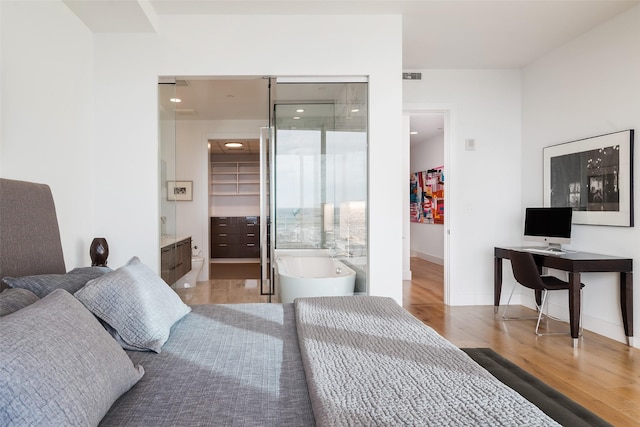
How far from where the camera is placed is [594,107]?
3725mm

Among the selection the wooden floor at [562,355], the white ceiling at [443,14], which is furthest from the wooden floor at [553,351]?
the white ceiling at [443,14]

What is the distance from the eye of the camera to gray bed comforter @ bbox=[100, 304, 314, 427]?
3.34 ft

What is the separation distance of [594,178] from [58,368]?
4297 mm

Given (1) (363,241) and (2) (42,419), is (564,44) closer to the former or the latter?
(1) (363,241)

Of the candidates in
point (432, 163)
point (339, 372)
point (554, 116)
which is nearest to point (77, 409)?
point (339, 372)

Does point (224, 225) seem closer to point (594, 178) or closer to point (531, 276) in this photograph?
point (531, 276)

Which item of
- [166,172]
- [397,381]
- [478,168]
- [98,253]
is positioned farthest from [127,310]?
[478,168]

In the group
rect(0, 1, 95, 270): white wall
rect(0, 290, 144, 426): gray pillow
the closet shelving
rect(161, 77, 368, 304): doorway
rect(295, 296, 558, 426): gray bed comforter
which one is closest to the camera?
rect(0, 290, 144, 426): gray pillow

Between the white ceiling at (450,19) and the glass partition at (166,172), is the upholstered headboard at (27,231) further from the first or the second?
the white ceiling at (450,19)

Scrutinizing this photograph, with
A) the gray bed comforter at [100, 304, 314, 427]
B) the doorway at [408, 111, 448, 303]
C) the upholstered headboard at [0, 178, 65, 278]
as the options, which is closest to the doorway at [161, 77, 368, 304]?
the upholstered headboard at [0, 178, 65, 278]

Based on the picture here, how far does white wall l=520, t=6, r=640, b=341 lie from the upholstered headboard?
4179mm

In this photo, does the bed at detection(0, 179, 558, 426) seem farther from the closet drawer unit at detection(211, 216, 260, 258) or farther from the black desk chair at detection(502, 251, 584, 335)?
the closet drawer unit at detection(211, 216, 260, 258)

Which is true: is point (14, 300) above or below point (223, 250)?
above

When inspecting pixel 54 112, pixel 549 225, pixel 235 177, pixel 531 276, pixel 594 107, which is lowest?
pixel 531 276
